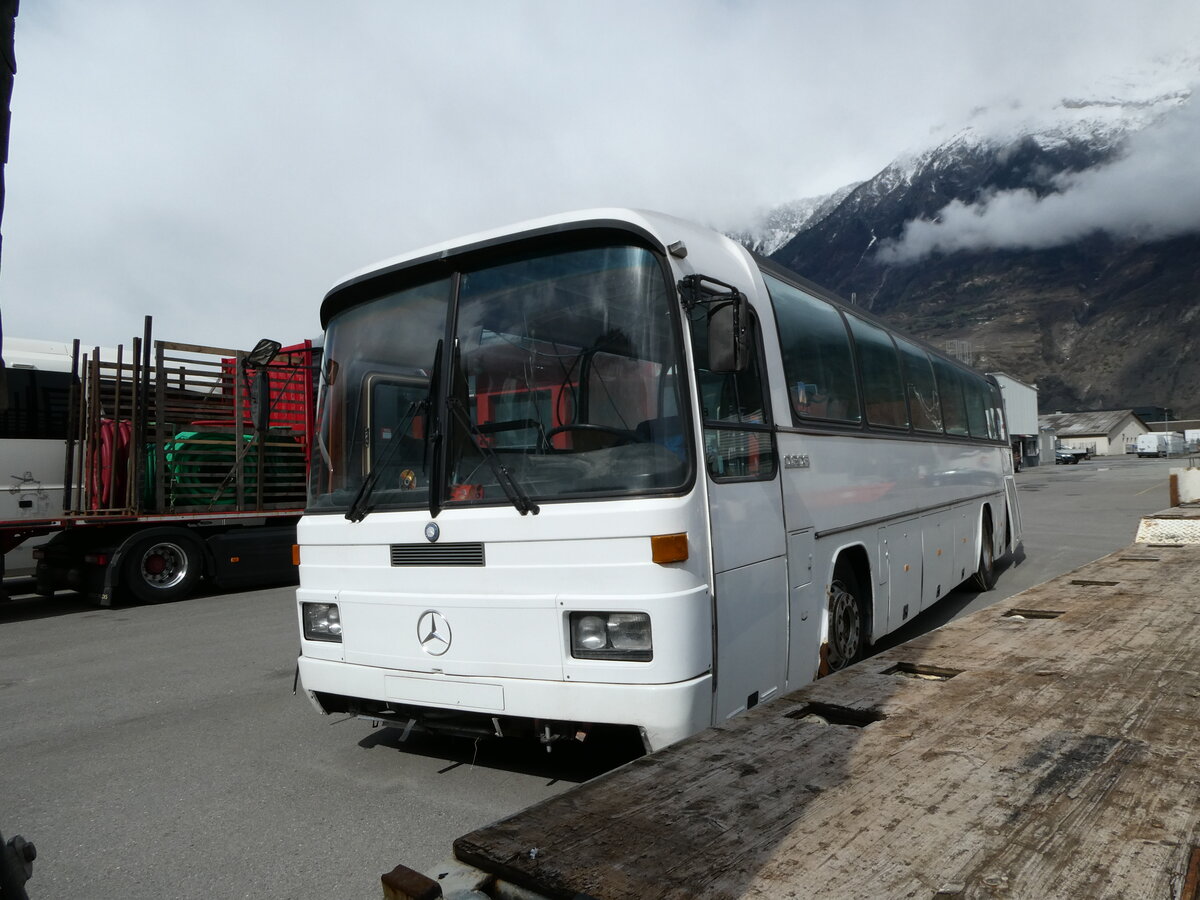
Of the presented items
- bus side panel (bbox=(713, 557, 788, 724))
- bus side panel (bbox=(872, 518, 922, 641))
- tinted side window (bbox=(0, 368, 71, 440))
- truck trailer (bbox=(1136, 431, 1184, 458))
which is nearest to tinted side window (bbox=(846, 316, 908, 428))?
bus side panel (bbox=(872, 518, 922, 641))

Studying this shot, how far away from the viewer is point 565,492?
3.84m

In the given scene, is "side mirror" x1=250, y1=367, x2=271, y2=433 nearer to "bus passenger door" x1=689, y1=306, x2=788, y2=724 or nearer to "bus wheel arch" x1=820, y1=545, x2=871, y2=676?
"bus passenger door" x1=689, y1=306, x2=788, y2=724

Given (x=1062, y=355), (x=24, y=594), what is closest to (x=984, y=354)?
(x=1062, y=355)

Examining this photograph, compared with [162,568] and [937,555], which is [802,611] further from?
[162,568]

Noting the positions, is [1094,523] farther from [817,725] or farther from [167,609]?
[817,725]

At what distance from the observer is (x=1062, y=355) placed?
180 m

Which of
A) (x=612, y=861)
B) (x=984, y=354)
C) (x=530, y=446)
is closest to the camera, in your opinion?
(x=612, y=861)

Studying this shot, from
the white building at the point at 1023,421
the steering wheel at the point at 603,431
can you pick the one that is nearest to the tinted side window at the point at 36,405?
the steering wheel at the point at 603,431

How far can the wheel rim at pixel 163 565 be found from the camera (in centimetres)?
1118

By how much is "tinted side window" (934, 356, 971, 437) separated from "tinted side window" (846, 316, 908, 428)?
178cm

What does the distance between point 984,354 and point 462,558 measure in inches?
7293

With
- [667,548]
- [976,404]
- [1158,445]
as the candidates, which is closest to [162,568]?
[667,548]

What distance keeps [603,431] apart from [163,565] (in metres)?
9.50

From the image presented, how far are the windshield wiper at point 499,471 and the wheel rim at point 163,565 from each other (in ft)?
28.6
